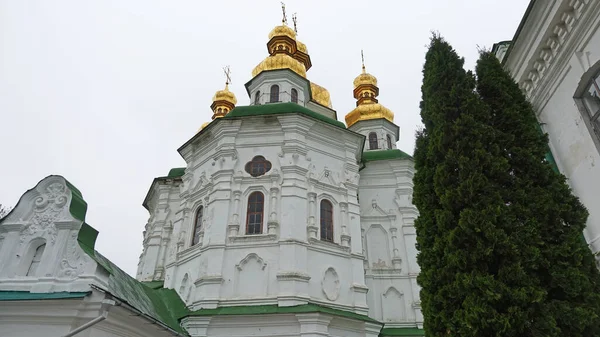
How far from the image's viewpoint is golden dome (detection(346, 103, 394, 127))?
25938 millimetres

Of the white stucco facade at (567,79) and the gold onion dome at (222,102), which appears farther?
the gold onion dome at (222,102)

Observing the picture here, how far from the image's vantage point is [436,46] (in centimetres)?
811

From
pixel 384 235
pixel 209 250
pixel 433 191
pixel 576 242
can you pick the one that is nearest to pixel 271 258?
pixel 209 250

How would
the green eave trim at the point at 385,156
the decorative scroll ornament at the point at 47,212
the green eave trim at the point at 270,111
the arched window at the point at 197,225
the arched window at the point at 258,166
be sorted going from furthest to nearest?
the green eave trim at the point at 385,156
the green eave trim at the point at 270,111
the arched window at the point at 258,166
the arched window at the point at 197,225
the decorative scroll ornament at the point at 47,212

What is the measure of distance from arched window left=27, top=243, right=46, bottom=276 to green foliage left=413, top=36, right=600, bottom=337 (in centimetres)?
690

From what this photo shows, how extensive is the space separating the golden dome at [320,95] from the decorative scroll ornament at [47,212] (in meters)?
17.1

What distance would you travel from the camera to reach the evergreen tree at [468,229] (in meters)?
5.52

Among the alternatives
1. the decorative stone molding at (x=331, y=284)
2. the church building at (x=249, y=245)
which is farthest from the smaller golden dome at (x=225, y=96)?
the decorative stone molding at (x=331, y=284)

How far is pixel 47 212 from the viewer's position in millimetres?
8352

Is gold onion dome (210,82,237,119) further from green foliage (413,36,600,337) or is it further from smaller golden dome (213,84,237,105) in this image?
green foliage (413,36,600,337)

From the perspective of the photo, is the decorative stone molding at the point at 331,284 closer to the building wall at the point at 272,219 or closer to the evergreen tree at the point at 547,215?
the building wall at the point at 272,219

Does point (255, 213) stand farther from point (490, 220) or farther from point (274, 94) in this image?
point (490, 220)

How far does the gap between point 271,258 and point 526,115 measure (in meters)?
8.41

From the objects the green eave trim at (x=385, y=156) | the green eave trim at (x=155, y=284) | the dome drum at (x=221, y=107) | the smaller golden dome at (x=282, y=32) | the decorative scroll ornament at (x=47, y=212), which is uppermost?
the dome drum at (x=221, y=107)
